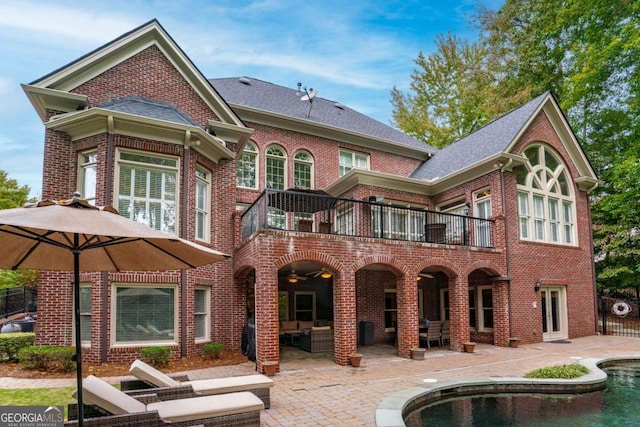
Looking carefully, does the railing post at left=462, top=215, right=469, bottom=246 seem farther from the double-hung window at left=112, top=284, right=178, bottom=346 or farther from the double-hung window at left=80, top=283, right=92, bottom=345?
the double-hung window at left=80, top=283, right=92, bottom=345

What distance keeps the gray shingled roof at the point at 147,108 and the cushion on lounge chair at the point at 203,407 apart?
7810 mm

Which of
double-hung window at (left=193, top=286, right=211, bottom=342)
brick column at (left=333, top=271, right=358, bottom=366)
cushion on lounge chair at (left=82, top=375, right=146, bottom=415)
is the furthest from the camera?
double-hung window at (left=193, top=286, right=211, bottom=342)

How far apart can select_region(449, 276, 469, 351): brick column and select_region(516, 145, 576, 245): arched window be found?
11.7 ft

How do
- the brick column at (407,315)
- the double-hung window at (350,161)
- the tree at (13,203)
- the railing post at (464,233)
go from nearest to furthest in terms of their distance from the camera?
the brick column at (407,315), the railing post at (464,233), the double-hung window at (350,161), the tree at (13,203)

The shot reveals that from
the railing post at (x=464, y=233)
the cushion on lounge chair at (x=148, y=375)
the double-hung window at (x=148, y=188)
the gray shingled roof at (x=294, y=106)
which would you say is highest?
the gray shingled roof at (x=294, y=106)

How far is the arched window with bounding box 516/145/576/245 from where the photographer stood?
14477 mm

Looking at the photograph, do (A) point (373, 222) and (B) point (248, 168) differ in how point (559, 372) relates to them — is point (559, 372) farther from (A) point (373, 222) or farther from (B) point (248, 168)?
(B) point (248, 168)

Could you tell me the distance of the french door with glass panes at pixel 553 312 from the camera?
14.6 m

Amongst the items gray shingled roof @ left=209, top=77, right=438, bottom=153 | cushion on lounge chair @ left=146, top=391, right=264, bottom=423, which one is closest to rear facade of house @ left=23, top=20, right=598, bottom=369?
gray shingled roof @ left=209, top=77, right=438, bottom=153

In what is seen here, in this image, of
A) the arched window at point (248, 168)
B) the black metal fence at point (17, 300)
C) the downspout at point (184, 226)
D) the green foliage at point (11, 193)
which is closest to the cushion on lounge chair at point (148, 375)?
the downspout at point (184, 226)

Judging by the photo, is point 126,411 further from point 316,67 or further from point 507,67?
point 507,67

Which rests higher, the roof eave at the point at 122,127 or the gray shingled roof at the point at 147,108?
the gray shingled roof at the point at 147,108

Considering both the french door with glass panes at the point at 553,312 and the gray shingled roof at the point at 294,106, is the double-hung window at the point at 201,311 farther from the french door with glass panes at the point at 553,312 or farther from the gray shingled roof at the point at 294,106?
the french door with glass panes at the point at 553,312

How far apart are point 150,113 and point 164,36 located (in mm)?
2784
